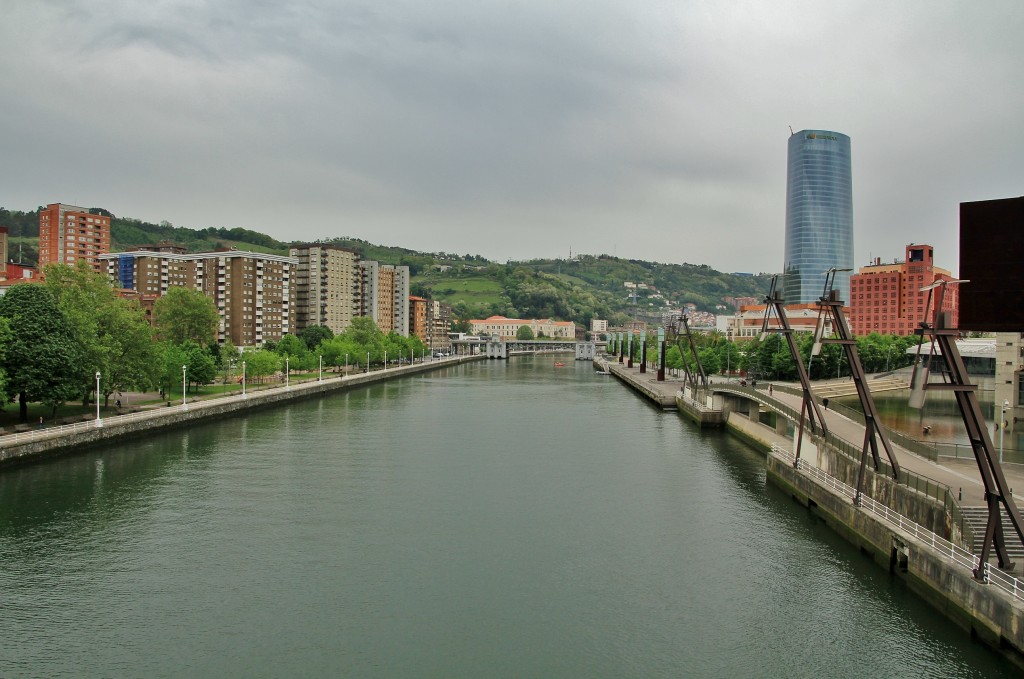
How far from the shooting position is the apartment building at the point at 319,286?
95375mm

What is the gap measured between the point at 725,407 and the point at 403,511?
2351 cm

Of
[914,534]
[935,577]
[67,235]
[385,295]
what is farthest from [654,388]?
[67,235]

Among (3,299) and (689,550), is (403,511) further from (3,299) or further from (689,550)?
(3,299)

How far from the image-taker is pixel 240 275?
81.9m

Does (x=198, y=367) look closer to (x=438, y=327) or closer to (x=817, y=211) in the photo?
(x=438, y=327)

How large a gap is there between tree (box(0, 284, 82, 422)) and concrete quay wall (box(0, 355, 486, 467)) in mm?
1646

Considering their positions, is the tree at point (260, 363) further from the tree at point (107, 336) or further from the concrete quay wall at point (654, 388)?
the concrete quay wall at point (654, 388)

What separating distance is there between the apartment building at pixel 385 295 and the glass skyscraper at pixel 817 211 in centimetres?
8700

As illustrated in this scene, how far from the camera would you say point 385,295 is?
115 m

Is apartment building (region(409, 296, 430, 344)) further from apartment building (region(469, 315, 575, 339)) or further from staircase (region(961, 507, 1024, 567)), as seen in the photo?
staircase (region(961, 507, 1024, 567))

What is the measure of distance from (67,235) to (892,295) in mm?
110208

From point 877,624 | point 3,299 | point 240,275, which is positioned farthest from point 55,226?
point 877,624

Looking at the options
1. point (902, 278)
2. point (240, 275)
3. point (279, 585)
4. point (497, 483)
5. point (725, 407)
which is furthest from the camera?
point (902, 278)

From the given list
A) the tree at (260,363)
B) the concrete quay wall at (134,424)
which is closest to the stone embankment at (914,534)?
the concrete quay wall at (134,424)
